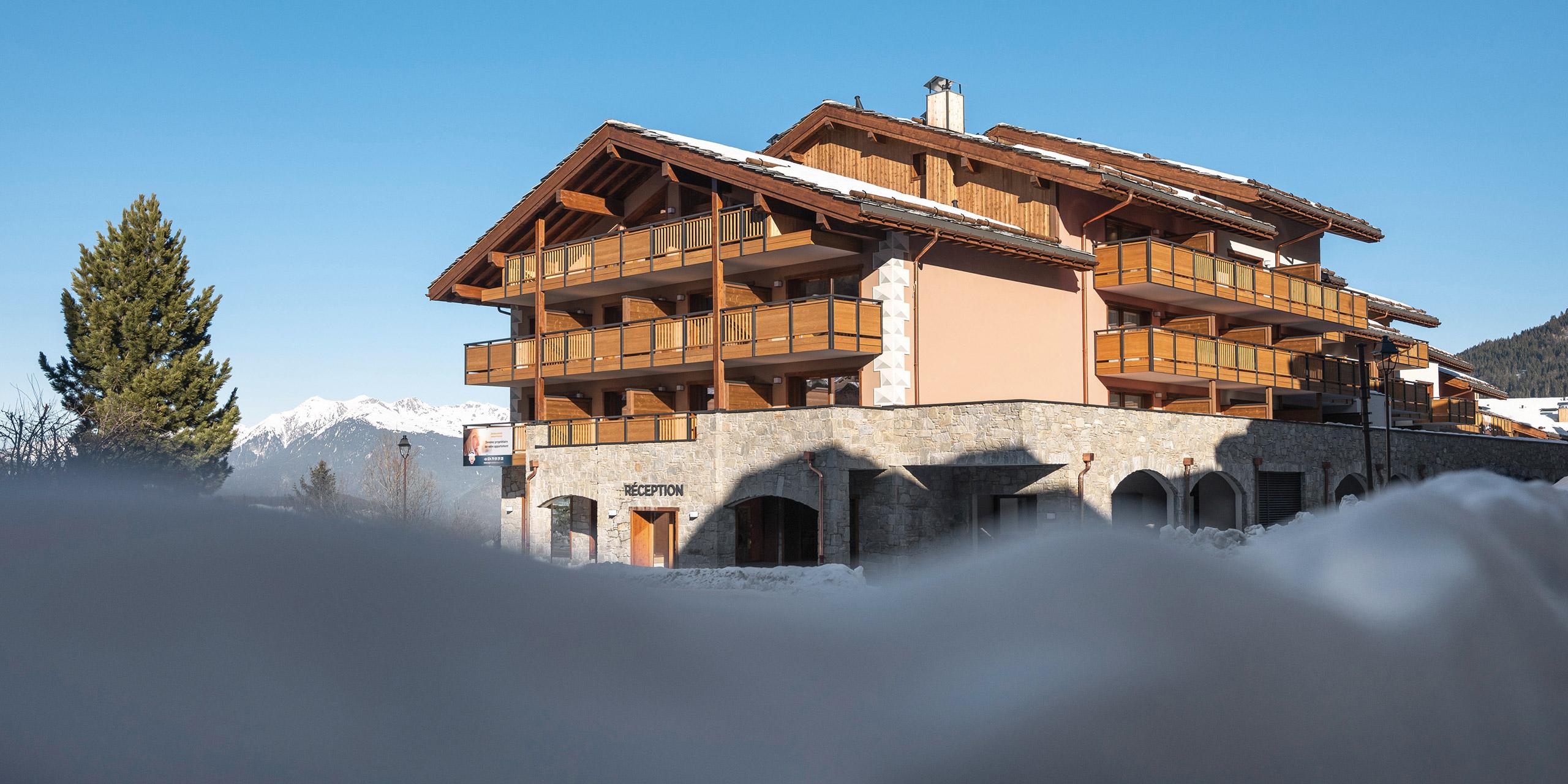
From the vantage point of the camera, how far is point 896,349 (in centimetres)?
2491

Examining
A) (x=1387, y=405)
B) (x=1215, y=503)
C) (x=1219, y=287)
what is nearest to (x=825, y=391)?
(x=1215, y=503)

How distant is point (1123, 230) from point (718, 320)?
1165cm

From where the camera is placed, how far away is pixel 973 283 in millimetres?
26719

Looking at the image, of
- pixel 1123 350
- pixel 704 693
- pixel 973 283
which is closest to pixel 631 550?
pixel 973 283

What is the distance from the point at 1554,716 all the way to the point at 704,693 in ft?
12.1

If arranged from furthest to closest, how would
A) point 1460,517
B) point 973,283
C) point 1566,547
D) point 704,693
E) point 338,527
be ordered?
point 973,283, point 1566,547, point 1460,517, point 704,693, point 338,527

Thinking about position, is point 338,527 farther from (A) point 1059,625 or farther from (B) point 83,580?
(A) point 1059,625

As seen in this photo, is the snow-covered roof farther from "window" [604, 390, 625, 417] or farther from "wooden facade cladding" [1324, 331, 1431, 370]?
"wooden facade cladding" [1324, 331, 1431, 370]

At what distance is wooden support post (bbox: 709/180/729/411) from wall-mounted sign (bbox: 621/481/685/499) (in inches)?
80.4

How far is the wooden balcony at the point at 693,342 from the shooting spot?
2438 cm

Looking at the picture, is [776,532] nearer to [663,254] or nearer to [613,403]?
[613,403]

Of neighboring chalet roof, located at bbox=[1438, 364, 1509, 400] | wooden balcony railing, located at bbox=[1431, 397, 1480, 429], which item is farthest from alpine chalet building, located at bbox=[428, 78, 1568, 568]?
neighboring chalet roof, located at bbox=[1438, 364, 1509, 400]

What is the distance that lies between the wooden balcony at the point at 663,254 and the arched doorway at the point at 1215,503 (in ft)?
37.1

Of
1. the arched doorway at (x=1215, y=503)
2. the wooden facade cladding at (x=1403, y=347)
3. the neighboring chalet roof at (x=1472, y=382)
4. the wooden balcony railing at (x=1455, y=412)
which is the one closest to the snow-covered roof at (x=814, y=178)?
the arched doorway at (x=1215, y=503)
